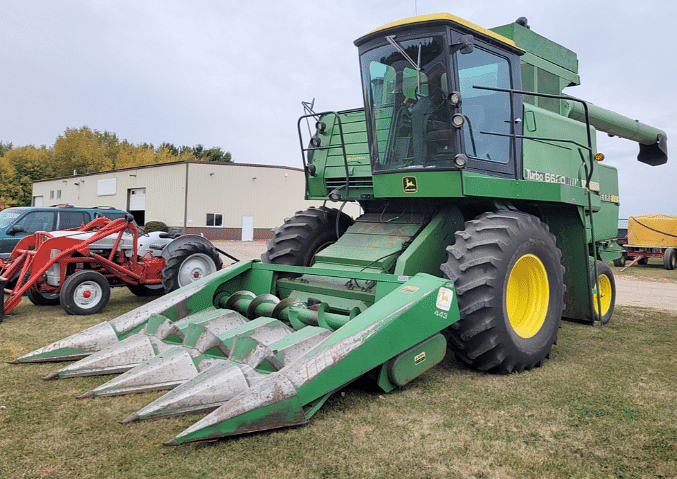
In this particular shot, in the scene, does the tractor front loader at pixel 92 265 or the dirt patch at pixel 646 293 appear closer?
the tractor front loader at pixel 92 265

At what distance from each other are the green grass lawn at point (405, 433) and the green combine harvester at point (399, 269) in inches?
5.5

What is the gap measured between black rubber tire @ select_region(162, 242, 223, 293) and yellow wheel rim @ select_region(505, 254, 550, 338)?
4991 millimetres

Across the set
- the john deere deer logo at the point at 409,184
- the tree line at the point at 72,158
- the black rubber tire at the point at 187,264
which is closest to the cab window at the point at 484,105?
the john deere deer logo at the point at 409,184

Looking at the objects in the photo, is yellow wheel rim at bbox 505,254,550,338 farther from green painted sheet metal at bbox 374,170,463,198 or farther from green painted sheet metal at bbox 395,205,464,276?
Answer: green painted sheet metal at bbox 374,170,463,198

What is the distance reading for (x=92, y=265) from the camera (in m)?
7.97

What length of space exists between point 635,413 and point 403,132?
3.00m

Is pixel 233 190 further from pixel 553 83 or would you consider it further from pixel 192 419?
pixel 192 419

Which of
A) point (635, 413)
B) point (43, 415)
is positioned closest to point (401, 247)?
point (635, 413)

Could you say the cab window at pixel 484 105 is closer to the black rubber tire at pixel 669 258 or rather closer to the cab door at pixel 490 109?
the cab door at pixel 490 109

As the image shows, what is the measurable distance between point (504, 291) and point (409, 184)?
52.6 inches

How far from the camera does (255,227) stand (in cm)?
3459

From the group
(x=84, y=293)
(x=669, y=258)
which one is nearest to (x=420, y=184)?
(x=84, y=293)

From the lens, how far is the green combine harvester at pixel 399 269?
3357mm

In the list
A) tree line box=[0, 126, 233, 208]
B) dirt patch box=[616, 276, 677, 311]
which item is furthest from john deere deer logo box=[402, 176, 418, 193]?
tree line box=[0, 126, 233, 208]
